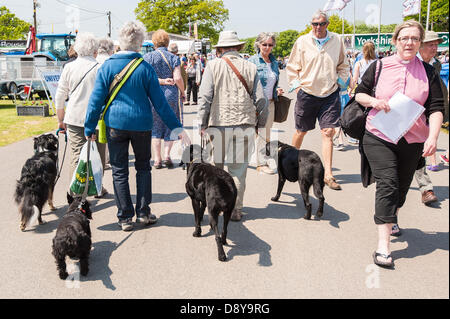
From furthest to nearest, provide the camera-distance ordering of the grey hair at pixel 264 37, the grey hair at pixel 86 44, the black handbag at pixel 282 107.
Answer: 1. the black handbag at pixel 282 107
2. the grey hair at pixel 264 37
3. the grey hair at pixel 86 44

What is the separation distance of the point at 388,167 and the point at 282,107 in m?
3.50

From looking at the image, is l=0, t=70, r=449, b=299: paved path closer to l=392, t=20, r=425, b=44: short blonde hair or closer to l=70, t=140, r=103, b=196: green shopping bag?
l=70, t=140, r=103, b=196: green shopping bag

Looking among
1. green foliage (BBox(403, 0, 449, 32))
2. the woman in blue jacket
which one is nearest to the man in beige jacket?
the woman in blue jacket

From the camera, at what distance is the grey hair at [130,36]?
402cm

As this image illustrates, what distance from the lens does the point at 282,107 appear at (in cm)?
670

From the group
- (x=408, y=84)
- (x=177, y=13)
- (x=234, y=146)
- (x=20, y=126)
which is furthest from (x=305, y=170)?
(x=177, y=13)

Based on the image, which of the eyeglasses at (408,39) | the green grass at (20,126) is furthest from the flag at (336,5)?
the eyeglasses at (408,39)

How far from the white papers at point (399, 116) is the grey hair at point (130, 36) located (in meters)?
2.59

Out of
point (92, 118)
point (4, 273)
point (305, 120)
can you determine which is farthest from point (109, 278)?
point (305, 120)

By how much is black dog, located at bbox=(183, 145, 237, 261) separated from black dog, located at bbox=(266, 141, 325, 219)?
1162 mm

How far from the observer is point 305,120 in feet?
19.2

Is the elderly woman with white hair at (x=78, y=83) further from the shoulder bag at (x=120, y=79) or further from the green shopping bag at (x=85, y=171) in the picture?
the shoulder bag at (x=120, y=79)

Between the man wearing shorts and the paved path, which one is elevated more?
the man wearing shorts

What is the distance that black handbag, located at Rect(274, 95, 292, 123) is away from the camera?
6.65 meters
